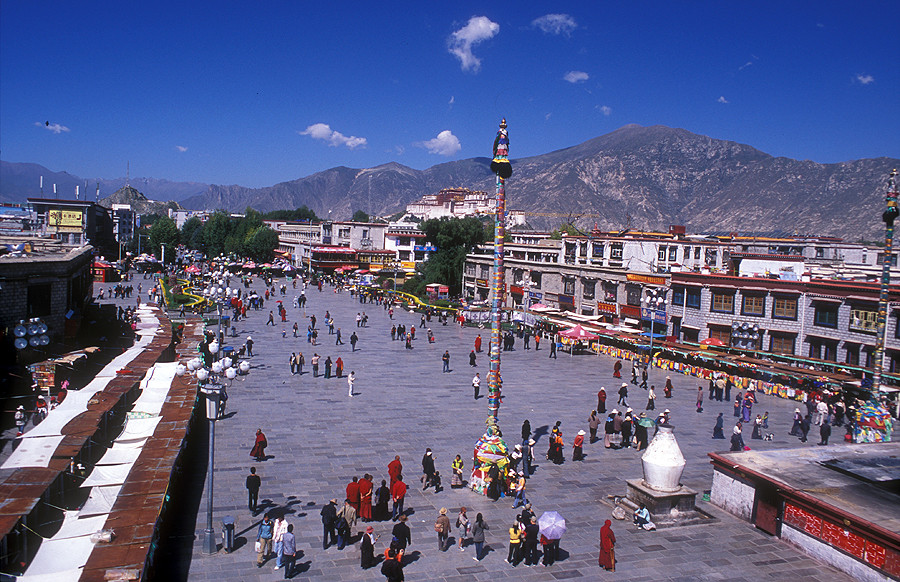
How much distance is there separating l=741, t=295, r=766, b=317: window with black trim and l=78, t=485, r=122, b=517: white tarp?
33248 millimetres

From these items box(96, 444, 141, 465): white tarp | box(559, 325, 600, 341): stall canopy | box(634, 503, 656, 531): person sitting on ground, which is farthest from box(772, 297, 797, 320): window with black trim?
box(96, 444, 141, 465): white tarp

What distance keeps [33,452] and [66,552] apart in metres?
3.97

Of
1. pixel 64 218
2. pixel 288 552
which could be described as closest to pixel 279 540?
Answer: pixel 288 552

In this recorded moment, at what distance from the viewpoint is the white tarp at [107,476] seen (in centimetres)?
1141

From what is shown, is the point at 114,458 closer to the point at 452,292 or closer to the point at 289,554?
the point at 289,554

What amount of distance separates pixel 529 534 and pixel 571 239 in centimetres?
4815

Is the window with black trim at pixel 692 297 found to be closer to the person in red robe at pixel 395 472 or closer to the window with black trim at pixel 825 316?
the window with black trim at pixel 825 316

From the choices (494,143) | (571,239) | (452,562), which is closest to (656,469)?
(452,562)

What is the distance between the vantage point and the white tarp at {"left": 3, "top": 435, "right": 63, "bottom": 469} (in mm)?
11641

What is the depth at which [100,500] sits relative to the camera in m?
10.8

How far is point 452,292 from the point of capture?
66.8m

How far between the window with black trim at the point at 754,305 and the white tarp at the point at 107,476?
32.8m

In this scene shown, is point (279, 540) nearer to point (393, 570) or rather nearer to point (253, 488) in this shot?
point (393, 570)

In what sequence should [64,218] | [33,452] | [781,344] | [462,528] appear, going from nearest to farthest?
1. [33,452]
2. [462,528]
3. [781,344]
4. [64,218]
